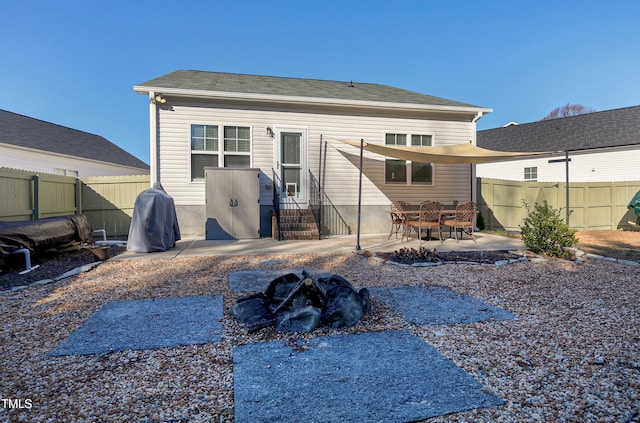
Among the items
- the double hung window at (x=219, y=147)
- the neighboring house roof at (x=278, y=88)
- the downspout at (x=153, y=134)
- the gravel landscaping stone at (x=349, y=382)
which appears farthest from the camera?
the double hung window at (x=219, y=147)

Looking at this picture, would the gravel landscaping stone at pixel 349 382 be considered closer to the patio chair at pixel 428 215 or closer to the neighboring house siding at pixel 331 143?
the patio chair at pixel 428 215

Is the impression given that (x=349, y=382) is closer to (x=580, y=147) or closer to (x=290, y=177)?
(x=290, y=177)

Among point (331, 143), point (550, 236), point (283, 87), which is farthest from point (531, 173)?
point (283, 87)

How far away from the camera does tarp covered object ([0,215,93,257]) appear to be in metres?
5.16

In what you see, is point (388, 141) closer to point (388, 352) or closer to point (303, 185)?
point (303, 185)

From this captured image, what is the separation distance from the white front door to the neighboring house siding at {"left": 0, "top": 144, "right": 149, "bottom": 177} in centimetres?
1125

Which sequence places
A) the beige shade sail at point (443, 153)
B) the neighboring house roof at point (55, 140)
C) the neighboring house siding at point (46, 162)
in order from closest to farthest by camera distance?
the beige shade sail at point (443, 153) < the neighboring house siding at point (46, 162) < the neighboring house roof at point (55, 140)

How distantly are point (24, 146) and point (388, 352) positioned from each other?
54.8 feet

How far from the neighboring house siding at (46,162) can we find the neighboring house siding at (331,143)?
9248mm

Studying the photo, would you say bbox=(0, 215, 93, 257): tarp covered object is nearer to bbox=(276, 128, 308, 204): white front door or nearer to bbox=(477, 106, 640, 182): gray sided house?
bbox=(276, 128, 308, 204): white front door

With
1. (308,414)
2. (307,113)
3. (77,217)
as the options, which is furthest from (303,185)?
(308,414)

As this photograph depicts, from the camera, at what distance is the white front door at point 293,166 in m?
9.05

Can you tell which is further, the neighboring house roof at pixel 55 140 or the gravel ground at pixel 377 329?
the neighboring house roof at pixel 55 140

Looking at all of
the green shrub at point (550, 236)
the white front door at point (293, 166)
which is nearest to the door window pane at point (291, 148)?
the white front door at point (293, 166)
